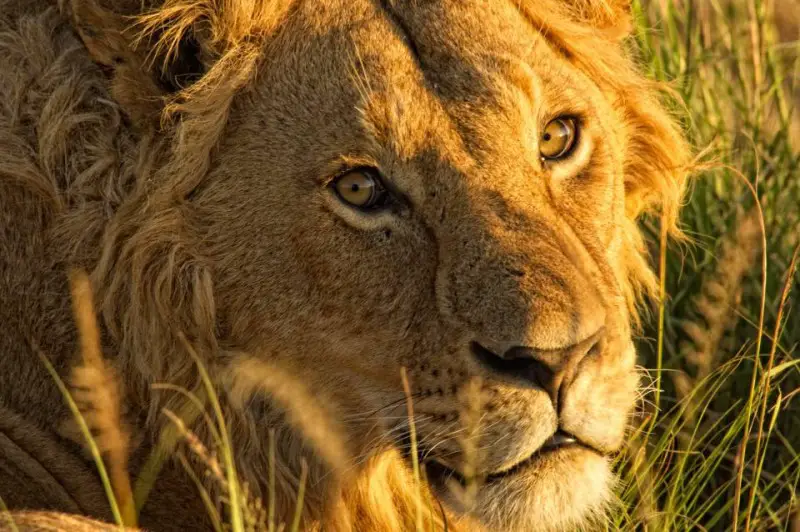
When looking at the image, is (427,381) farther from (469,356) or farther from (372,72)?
(372,72)

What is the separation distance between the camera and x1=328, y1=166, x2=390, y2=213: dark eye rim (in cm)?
328

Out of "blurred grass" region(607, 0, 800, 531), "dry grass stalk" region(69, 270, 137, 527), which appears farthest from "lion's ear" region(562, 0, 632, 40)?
"dry grass stalk" region(69, 270, 137, 527)

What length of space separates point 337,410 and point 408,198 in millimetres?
586

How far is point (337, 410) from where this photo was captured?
3.32m

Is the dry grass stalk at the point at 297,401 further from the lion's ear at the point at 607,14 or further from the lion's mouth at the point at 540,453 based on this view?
the lion's ear at the point at 607,14

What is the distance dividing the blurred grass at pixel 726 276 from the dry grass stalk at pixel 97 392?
1.39 meters

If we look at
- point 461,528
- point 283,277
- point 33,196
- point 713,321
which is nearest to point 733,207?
point 713,321

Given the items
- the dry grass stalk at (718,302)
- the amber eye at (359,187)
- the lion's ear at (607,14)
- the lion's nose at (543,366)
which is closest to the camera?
the lion's nose at (543,366)

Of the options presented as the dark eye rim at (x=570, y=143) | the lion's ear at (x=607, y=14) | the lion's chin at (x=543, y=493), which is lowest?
the lion's chin at (x=543, y=493)

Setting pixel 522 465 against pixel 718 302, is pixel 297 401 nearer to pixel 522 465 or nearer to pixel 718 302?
pixel 522 465

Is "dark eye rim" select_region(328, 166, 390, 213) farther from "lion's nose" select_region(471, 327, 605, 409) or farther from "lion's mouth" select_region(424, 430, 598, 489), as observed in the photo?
"lion's mouth" select_region(424, 430, 598, 489)

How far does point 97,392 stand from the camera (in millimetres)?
3363

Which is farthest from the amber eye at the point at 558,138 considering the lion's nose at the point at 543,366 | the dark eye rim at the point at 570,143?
the lion's nose at the point at 543,366

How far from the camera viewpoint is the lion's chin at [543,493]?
3.02m
